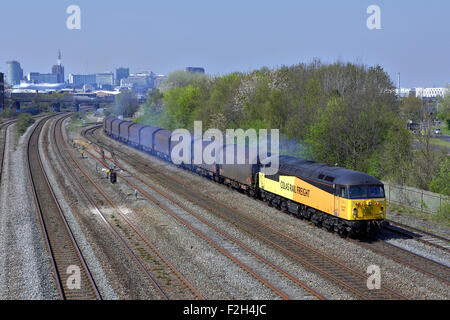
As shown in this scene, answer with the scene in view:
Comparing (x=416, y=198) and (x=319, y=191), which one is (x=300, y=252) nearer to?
(x=319, y=191)

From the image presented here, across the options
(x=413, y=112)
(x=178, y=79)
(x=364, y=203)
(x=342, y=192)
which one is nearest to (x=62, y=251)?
(x=342, y=192)

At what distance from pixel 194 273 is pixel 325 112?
84.3 feet

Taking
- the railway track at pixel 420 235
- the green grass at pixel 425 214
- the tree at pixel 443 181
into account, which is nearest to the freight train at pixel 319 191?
the railway track at pixel 420 235

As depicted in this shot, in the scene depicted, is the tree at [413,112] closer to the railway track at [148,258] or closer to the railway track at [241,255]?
the railway track at [241,255]

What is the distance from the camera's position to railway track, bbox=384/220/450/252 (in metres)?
23.1

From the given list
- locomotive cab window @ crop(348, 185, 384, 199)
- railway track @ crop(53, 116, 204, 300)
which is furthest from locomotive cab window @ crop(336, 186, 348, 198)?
railway track @ crop(53, 116, 204, 300)

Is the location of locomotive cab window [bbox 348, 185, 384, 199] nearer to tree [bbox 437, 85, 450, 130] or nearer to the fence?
the fence

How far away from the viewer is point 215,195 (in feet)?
117

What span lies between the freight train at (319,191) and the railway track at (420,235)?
1737 mm

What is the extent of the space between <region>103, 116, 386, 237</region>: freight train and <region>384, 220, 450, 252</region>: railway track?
1.74 metres

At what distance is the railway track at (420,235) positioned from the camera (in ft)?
75.7

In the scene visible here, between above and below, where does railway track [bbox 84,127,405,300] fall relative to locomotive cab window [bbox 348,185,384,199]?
below

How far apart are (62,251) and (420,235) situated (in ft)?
57.6
